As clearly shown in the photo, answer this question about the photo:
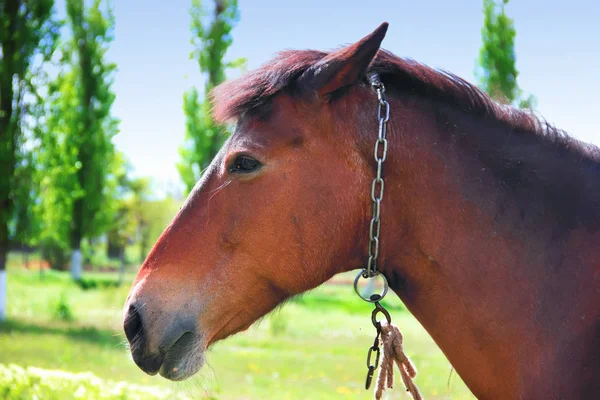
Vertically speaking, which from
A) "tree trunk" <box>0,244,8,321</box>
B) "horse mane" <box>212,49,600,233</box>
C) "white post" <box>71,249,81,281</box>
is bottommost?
"white post" <box>71,249,81,281</box>

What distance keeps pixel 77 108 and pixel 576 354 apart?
25.5 metres

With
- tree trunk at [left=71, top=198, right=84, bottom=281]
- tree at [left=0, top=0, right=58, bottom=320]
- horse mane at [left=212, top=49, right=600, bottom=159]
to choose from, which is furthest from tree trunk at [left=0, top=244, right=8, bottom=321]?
horse mane at [left=212, top=49, right=600, bottom=159]

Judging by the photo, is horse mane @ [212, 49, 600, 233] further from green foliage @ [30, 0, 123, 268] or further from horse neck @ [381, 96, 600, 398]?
green foliage @ [30, 0, 123, 268]

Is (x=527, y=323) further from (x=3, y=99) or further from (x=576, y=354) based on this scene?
(x=3, y=99)

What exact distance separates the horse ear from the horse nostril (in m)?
1.06

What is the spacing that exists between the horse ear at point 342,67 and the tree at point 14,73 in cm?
1423

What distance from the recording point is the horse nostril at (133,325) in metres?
2.31

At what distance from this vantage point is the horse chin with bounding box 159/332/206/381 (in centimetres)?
231

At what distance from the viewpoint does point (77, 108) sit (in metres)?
25.3

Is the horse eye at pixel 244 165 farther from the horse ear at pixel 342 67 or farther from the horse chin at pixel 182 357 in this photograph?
the horse chin at pixel 182 357

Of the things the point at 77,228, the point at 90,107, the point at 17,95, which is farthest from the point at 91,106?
the point at 17,95

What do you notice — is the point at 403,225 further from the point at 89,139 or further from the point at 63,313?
the point at 89,139

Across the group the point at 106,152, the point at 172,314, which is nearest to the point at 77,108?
the point at 106,152

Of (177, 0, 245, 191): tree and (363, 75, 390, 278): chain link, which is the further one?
(177, 0, 245, 191): tree
